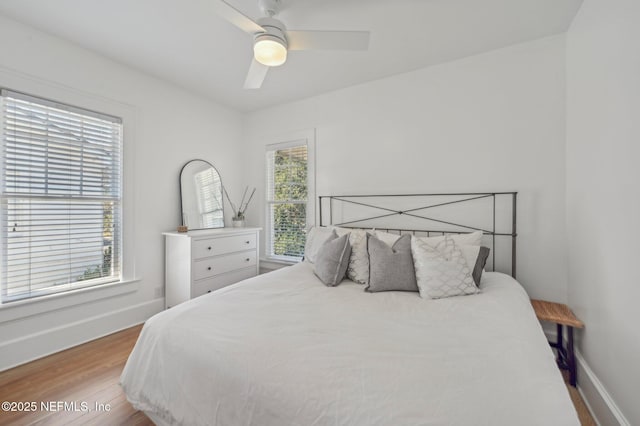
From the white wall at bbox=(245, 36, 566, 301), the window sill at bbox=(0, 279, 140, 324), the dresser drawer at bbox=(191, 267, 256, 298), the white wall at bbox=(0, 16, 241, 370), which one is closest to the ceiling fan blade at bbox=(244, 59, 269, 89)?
the white wall at bbox=(245, 36, 566, 301)

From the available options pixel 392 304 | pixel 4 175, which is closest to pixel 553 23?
pixel 392 304

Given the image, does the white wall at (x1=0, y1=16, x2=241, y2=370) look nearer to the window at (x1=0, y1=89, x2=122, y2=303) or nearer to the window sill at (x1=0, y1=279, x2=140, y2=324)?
the window sill at (x1=0, y1=279, x2=140, y2=324)

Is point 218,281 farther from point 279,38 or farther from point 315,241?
point 279,38

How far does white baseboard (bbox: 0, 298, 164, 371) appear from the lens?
1968 mm

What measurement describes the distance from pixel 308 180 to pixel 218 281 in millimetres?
1563

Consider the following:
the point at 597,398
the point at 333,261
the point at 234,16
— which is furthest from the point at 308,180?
the point at 597,398

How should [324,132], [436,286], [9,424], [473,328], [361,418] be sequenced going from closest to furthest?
[361,418] → [473,328] → [9,424] → [436,286] → [324,132]

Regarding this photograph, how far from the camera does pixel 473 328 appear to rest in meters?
1.23

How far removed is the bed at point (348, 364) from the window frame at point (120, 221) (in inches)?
56.1

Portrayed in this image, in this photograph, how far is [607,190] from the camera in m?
1.43

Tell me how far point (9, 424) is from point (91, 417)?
0.41m

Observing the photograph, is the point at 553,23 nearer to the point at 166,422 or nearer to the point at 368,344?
the point at 368,344

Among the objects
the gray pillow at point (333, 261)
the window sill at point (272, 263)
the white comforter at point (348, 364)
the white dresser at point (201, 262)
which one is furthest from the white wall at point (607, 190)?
the white dresser at point (201, 262)

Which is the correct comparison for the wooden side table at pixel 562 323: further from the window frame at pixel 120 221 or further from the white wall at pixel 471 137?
the window frame at pixel 120 221
